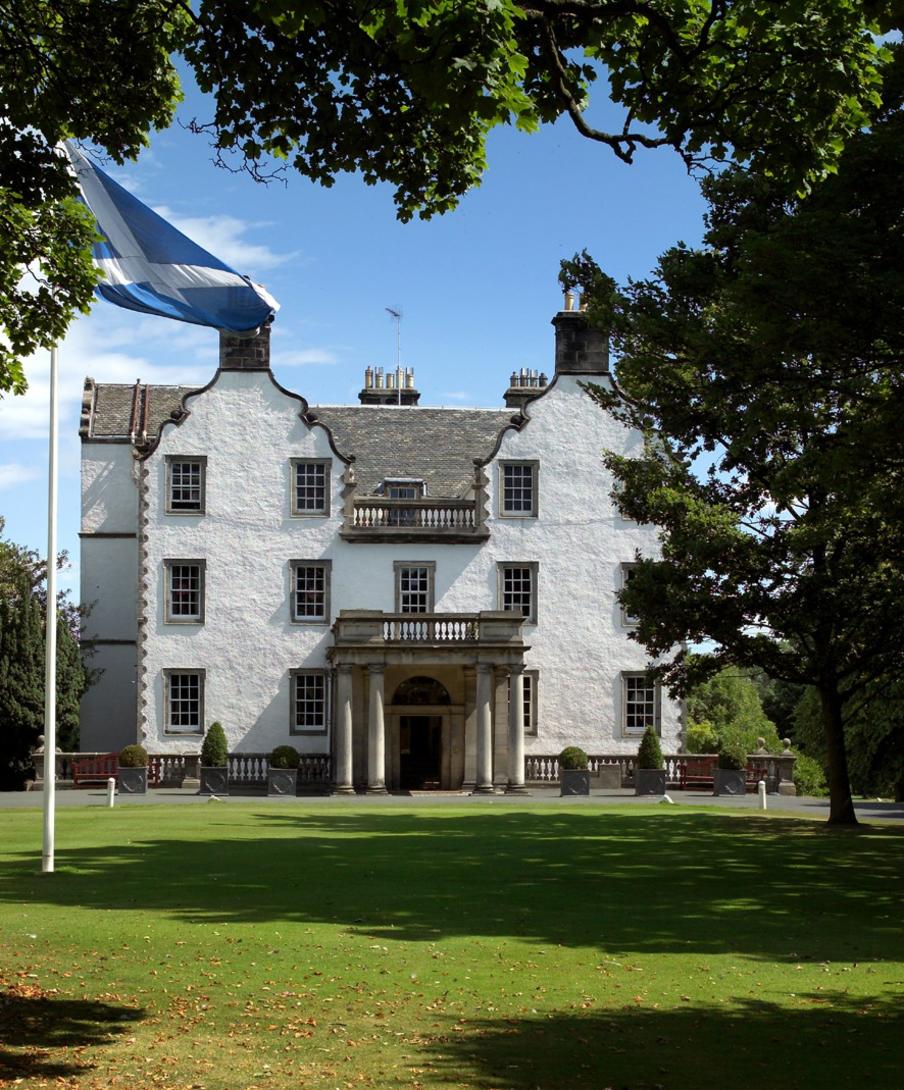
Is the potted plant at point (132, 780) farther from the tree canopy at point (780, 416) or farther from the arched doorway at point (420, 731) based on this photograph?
the tree canopy at point (780, 416)

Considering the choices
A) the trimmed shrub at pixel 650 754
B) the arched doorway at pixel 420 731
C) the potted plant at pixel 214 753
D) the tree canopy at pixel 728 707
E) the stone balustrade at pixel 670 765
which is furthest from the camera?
the tree canopy at pixel 728 707

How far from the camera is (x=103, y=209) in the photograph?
18.6 m

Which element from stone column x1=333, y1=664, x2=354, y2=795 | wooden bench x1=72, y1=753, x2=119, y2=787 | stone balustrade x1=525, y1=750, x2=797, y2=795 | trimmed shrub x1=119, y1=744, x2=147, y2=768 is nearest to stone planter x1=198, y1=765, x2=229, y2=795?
trimmed shrub x1=119, y1=744, x2=147, y2=768

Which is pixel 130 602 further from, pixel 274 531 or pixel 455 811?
pixel 455 811

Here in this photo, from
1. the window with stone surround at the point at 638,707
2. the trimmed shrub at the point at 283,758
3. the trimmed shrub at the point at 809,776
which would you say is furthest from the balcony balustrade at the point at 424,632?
the trimmed shrub at the point at 809,776

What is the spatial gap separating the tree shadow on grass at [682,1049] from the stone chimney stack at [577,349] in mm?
39564

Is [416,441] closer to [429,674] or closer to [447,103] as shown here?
[429,674]

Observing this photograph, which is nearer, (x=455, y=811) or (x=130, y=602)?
(x=455, y=811)

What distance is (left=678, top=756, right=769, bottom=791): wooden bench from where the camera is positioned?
46625mm

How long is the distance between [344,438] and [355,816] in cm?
2160

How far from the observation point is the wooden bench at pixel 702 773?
153 feet

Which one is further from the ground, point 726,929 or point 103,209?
point 103,209

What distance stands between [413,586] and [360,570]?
1.80m

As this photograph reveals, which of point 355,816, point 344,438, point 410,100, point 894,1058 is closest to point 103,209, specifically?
point 410,100
